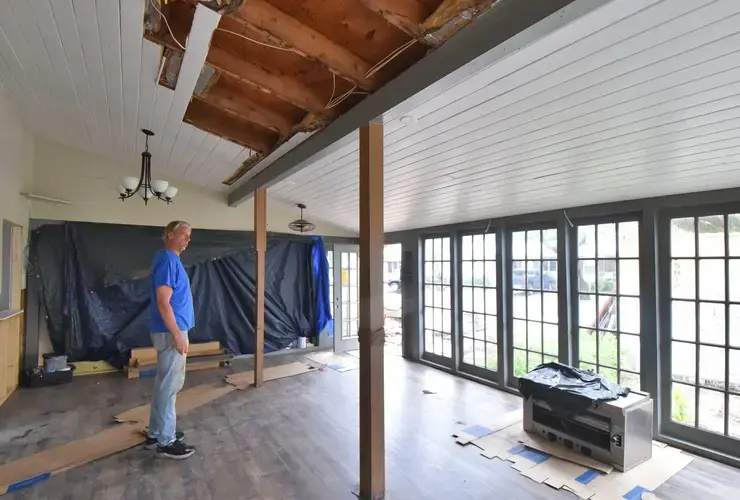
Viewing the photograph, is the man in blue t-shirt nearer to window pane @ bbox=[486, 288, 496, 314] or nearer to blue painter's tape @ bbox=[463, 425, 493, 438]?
blue painter's tape @ bbox=[463, 425, 493, 438]

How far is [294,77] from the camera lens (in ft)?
9.12

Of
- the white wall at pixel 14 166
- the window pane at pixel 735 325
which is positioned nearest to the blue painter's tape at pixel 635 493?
the window pane at pixel 735 325

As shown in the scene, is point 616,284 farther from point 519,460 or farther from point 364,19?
point 364,19

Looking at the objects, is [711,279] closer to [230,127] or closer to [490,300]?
[490,300]

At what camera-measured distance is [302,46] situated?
7.18 feet

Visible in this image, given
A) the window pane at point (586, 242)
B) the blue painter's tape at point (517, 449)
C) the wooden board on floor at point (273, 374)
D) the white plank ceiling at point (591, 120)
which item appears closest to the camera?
the white plank ceiling at point (591, 120)

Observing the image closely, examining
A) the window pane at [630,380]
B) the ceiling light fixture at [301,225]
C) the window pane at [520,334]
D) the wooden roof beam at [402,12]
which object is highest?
the wooden roof beam at [402,12]

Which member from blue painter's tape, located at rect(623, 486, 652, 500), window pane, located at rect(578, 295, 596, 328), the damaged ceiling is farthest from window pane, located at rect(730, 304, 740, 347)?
the damaged ceiling

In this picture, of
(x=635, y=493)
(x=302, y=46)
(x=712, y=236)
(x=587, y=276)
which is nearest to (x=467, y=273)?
(x=587, y=276)

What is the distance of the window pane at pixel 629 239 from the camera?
354 centimetres

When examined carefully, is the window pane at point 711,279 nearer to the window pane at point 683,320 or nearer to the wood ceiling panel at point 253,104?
the window pane at point 683,320

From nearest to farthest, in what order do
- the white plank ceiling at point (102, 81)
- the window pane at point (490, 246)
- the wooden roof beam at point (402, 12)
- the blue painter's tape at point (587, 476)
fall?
the wooden roof beam at point (402, 12), the white plank ceiling at point (102, 81), the blue painter's tape at point (587, 476), the window pane at point (490, 246)

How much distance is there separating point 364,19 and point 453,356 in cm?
429

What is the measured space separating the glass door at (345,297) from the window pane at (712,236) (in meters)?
4.36
